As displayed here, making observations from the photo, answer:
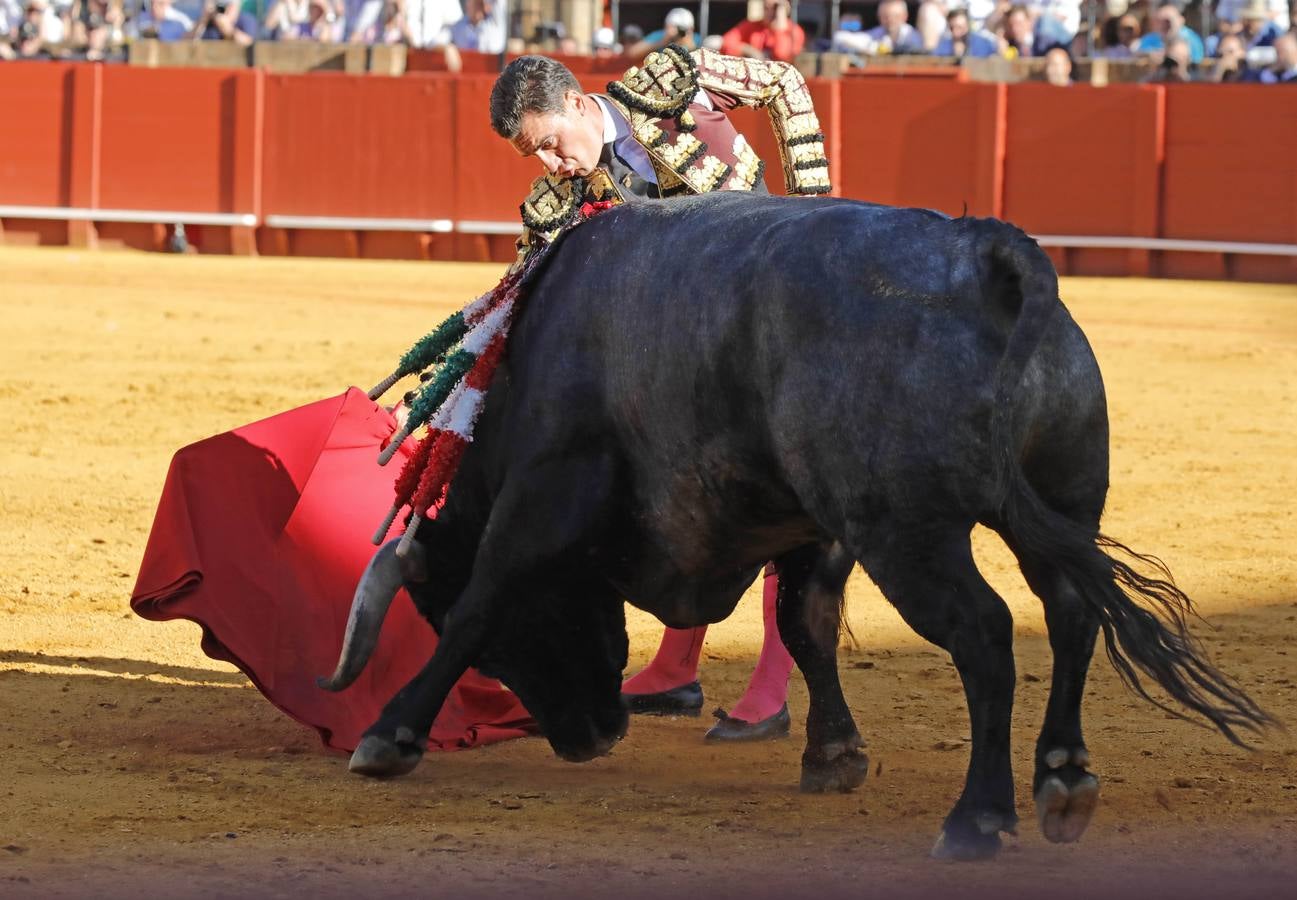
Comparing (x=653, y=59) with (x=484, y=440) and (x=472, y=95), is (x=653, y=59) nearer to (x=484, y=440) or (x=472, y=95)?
(x=484, y=440)

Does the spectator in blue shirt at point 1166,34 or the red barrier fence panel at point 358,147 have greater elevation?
the spectator in blue shirt at point 1166,34

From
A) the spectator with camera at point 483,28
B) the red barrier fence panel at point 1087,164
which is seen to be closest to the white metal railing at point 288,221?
the red barrier fence panel at point 1087,164

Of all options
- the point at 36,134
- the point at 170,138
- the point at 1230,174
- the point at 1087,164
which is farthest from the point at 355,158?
the point at 1230,174

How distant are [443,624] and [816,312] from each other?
111cm

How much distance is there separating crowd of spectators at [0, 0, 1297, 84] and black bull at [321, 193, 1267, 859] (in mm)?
8946

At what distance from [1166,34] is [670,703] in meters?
10.2

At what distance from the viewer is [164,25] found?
14852 mm

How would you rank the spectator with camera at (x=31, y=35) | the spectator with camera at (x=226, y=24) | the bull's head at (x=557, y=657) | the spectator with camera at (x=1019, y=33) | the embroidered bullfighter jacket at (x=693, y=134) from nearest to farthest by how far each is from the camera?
the bull's head at (x=557, y=657) < the embroidered bullfighter jacket at (x=693, y=134) < the spectator with camera at (x=1019, y=33) < the spectator with camera at (x=226, y=24) < the spectator with camera at (x=31, y=35)

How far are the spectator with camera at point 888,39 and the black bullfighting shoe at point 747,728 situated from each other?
34.1 feet

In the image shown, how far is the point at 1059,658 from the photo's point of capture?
2.84 meters

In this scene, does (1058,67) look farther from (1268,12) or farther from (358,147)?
(358,147)

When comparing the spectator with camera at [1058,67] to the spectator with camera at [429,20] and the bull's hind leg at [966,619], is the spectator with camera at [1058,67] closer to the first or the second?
the spectator with camera at [429,20]

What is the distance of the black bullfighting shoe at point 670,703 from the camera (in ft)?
12.8

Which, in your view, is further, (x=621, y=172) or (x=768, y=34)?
(x=768, y=34)
